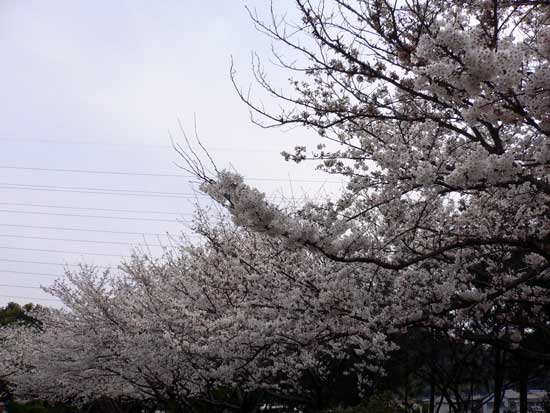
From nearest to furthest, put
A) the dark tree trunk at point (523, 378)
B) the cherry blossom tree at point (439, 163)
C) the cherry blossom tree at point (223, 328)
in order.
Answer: the cherry blossom tree at point (439, 163) < the cherry blossom tree at point (223, 328) < the dark tree trunk at point (523, 378)

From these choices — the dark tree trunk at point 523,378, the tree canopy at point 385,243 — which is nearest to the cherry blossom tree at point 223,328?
the tree canopy at point 385,243

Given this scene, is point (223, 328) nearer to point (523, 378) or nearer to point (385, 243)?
point (385, 243)

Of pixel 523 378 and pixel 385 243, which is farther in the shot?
pixel 523 378

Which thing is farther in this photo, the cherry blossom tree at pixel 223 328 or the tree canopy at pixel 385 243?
the cherry blossom tree at pixel 223 328

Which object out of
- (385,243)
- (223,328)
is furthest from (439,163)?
(223,328)

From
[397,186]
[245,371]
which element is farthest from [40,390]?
[397,186]

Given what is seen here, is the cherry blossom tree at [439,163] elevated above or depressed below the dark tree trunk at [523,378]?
above

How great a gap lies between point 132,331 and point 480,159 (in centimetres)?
950

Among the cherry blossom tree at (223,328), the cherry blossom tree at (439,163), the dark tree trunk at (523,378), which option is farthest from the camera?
the dark tree trunk at (523,378)

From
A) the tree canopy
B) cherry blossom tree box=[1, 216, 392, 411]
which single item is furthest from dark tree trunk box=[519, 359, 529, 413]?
cherry blossom tree box=[1, 216, 392, 411]

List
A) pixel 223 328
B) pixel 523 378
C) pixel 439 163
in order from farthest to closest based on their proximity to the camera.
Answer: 1. pixel 523 378
2. pixel 223 328
3. pixel 439 163

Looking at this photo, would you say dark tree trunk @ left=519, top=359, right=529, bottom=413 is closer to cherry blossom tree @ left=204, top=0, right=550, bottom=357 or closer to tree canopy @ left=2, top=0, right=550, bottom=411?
tree canopy @ left=2, top=0, right=550, bottom=411

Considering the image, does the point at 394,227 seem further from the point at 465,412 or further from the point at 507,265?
the point at 465,412

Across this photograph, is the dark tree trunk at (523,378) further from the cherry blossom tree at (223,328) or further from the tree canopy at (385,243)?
the cherry blossom tree at (223,328)
